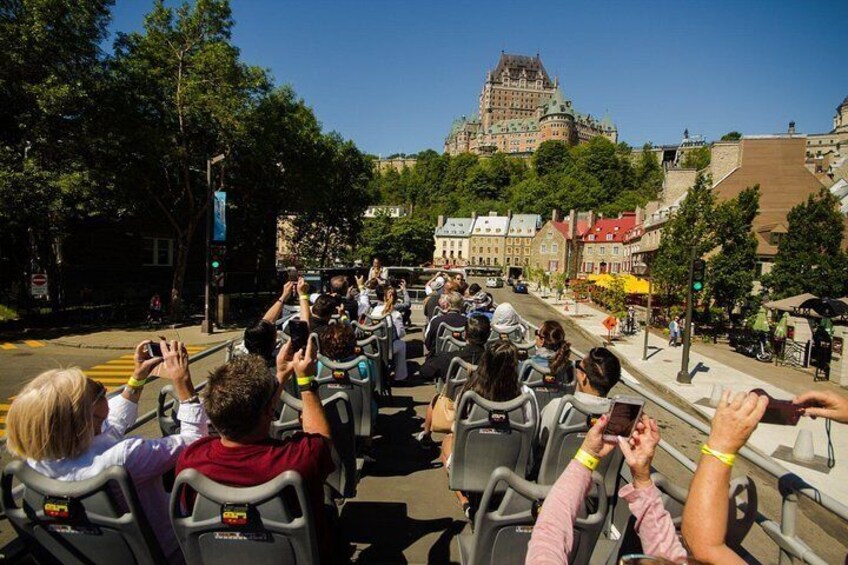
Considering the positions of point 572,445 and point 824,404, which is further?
point 572,445

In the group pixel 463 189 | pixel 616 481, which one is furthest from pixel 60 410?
pixel 463 189

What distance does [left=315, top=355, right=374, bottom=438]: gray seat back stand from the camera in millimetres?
4863

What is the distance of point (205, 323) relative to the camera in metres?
21.3

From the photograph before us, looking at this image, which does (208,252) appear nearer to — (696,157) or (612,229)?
(612,229)

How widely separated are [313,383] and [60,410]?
1293 millimetres

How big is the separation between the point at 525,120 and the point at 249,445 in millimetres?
193531

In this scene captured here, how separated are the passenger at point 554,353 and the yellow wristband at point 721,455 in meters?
3.60

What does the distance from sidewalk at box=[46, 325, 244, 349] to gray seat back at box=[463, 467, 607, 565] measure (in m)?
17.0

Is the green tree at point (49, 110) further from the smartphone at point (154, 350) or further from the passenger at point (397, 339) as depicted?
the smartphone at point (154, 350)

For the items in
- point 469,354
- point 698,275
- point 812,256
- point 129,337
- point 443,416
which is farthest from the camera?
point 812,256

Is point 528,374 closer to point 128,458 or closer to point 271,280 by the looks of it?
point 128,458

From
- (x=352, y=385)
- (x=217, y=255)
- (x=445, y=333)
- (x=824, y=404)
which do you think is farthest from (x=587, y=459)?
(x=217, y=255)

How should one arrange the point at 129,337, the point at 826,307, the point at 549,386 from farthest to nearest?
the point at 129,337 → the point at 826,307 → the point at 549,386

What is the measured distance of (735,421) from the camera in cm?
193
